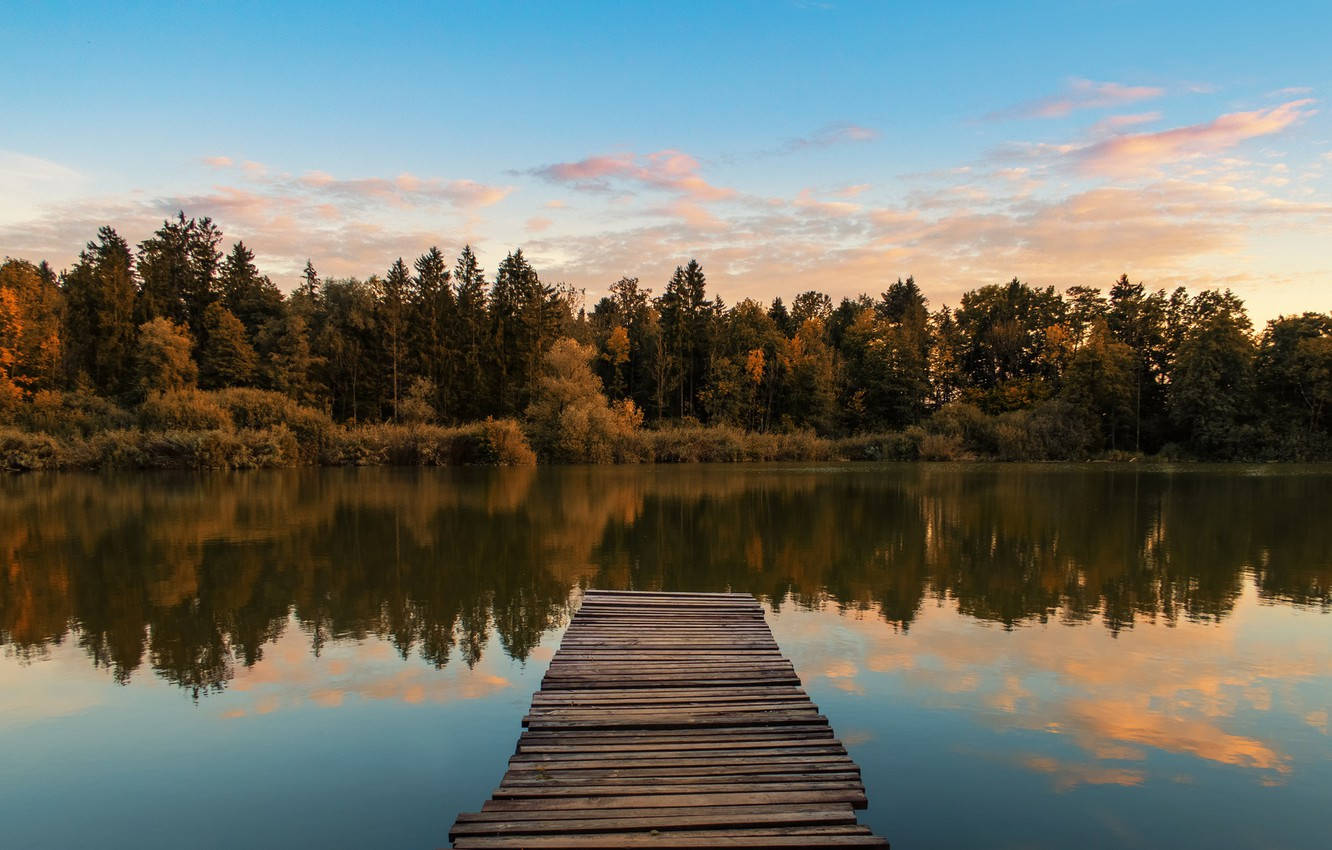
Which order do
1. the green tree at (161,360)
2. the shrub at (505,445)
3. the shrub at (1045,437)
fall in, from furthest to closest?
the shrub at (1045,437) → the green tree at (161,360) → the shrub at (505,445)

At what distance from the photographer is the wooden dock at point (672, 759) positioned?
4.84 meters

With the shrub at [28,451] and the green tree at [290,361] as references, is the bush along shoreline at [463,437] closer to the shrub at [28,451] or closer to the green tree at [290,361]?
the shrub at [28,451]

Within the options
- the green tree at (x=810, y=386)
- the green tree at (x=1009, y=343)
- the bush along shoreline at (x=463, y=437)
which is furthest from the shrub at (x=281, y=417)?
the green tree at (x=1009, y=343)

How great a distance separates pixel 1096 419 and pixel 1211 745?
55.0 m

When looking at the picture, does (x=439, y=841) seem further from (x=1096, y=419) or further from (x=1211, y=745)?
(x=1096, y=419)

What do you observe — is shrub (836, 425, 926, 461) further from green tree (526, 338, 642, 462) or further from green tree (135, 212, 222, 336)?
green tree (135, 212, 222, 336)

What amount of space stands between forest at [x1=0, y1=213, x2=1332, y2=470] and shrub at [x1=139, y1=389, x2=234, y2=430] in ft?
0.41

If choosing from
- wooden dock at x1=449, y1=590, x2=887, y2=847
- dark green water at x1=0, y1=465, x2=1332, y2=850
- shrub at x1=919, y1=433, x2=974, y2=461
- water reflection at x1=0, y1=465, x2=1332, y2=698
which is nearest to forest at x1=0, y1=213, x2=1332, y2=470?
shrub at x1=919, y1=433, x2=974, y2=461

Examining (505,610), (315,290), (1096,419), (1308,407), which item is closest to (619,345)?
(315,290)

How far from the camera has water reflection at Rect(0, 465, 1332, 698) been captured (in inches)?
462

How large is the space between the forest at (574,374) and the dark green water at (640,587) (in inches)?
1083

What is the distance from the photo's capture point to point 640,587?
14.1 m

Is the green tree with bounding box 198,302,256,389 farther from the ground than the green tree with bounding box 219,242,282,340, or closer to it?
closer to it

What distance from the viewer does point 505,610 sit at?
41.0 feet
